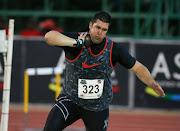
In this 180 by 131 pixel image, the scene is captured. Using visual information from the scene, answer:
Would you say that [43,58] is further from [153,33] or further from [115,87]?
[153,33]

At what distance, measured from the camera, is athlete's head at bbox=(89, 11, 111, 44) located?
483 centimetres

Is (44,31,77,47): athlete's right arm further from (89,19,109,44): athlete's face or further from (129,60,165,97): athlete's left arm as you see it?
(129,60,165,97): athlete's left arm

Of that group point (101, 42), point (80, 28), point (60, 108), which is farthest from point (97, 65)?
point (80, 28)

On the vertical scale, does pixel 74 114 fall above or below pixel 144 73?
below

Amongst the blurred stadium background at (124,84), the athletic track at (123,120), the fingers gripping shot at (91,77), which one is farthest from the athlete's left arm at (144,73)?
the blurred stadium background at (124,84)

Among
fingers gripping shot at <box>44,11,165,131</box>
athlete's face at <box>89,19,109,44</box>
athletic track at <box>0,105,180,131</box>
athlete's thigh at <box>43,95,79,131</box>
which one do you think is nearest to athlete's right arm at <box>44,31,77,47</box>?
fingers gripping shot at <box>44,11,165,131</box>

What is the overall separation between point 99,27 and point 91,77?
2.12 ft

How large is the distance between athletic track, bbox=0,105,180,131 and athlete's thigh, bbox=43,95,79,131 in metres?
2.99

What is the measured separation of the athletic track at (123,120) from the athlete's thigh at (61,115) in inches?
118

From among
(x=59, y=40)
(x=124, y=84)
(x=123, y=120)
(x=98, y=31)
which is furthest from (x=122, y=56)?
(x=124, y=84)

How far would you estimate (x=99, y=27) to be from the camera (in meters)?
4.84

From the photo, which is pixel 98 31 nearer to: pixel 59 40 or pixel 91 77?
pixel 59 40

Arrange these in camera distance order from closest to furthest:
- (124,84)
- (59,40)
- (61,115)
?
(59,40), (61,115), (124,84)

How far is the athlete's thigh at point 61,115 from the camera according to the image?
4.87 metres
